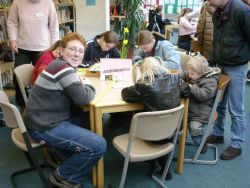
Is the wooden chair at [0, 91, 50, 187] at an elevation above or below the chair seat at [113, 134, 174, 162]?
above

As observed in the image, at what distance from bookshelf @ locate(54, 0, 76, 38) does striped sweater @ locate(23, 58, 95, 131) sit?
148 inches

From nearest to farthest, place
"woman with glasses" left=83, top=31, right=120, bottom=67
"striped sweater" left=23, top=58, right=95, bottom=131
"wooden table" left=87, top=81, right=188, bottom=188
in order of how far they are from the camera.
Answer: "striped sweater" left=23, top=58, right=95, bottom=131
"wooden table" left=87, top=81, right=188, bottom=188
"woman with glasses" left=83, top=31, right=120, bottom=67

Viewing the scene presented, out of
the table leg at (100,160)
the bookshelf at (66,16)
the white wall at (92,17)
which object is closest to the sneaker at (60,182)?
the table leg at (100,160)

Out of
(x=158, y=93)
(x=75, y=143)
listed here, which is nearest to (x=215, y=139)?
(x=158, y=93)

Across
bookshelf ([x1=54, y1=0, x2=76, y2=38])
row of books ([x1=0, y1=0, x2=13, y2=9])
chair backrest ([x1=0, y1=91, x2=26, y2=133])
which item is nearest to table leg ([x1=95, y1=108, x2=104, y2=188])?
chair backrest ([x1=0, y1=91, x2=26, y2=133])

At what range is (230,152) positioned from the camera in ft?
8.36

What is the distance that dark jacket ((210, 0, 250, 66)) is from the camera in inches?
87.8

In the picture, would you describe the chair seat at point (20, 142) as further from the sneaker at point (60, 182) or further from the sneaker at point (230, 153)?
the sneaker at point (230, 153)

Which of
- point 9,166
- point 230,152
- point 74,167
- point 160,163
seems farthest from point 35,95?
point 230,152

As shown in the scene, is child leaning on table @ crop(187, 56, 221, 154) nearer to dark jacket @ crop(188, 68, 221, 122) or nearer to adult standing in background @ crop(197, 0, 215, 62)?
dark jacket @ crop(188, 68, 221, 122)

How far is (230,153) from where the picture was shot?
2.54 meters

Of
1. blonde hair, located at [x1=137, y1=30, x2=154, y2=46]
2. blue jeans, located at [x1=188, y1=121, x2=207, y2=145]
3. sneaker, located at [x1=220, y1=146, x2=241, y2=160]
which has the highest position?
blonde hair, located at [x1=137, y1=30, x2=154, y2=46]

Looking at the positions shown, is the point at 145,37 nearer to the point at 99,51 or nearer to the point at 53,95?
the point at 99,51

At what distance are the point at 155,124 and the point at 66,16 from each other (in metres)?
4.49
